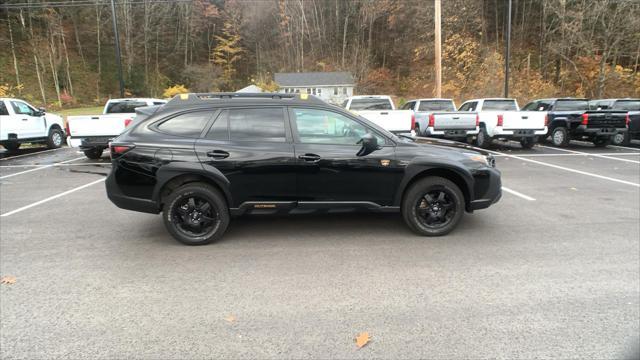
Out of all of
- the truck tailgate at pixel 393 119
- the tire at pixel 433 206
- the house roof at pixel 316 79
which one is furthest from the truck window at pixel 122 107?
the house roof at pixel 316 79

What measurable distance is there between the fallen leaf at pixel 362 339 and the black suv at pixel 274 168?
2.25 meters

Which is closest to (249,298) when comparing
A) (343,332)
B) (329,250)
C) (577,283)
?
(343,332)

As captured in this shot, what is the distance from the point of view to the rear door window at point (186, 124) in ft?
17.1

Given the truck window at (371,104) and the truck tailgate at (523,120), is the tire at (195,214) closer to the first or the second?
the truck window at (371,104)

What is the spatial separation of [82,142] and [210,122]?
319 inches

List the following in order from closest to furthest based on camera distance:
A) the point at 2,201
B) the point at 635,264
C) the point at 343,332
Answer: the point at 343,332
the point at 635,264
the point at 2,201

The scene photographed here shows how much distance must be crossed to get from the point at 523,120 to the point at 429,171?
34.0 feet

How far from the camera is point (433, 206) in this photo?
17.7 feet

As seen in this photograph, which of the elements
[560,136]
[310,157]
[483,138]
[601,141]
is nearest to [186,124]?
[310,157]

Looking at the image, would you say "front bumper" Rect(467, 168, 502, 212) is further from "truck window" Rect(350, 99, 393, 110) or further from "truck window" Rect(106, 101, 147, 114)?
"truck window" Rect(106, 101, 147, 114)

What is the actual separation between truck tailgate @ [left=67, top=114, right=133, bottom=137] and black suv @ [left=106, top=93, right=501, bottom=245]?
23.5 ft

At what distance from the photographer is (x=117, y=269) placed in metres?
4.48

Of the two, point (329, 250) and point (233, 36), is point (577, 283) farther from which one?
point (233, 36)

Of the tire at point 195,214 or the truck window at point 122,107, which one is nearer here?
the tire at point 195,214
